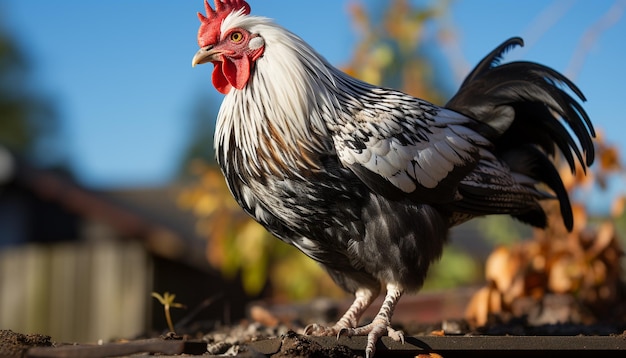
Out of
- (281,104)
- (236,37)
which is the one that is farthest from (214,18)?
(281,104)

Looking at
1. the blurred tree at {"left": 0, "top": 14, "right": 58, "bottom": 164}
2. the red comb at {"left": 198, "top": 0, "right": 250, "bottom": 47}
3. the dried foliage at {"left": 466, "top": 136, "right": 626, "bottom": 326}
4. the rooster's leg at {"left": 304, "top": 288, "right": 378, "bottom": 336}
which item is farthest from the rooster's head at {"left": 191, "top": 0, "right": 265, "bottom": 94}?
the blurred tree at {"left": 0, "top": 14, "right": 58, "bottom": 164}

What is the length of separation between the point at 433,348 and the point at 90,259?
10.4m

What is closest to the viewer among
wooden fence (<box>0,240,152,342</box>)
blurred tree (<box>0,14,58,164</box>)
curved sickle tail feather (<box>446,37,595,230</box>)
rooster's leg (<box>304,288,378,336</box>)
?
rooster's leg (<box>304,288,378,336</box>)

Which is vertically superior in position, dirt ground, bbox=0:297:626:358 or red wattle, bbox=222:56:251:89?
red wattle, bbox=222:56:251:89

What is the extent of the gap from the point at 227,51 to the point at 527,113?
1582 millimetres

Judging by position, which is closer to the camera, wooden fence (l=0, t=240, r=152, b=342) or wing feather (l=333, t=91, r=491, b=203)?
wing feather (l=333, t=91, r=491, b=203)

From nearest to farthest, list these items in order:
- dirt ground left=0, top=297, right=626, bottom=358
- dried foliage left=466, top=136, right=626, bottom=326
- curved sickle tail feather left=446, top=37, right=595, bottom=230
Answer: dirt ground left=0, top=297, right=626, bottom=358
curved sickle tail feather left=446, top=37, right=595, bottom=230
dried foliage left=466, top=136, right=626, bottom=326

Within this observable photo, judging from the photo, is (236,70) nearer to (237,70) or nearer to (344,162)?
(237,70)

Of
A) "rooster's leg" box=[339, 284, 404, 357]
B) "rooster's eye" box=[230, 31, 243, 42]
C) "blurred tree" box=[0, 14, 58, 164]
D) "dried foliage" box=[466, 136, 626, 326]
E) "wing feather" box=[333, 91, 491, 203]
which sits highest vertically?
"blurred tree" box=[0, 14, 58, 164]

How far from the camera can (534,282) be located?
503cm

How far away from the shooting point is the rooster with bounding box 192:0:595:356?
9.30 feet

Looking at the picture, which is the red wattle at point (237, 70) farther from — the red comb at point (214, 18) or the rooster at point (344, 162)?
the red comb at point (214, 18)

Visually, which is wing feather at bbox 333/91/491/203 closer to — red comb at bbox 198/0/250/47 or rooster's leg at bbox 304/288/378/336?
rooster's leg at bbox 304/288/378/336

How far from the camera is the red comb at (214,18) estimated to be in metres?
3.12
